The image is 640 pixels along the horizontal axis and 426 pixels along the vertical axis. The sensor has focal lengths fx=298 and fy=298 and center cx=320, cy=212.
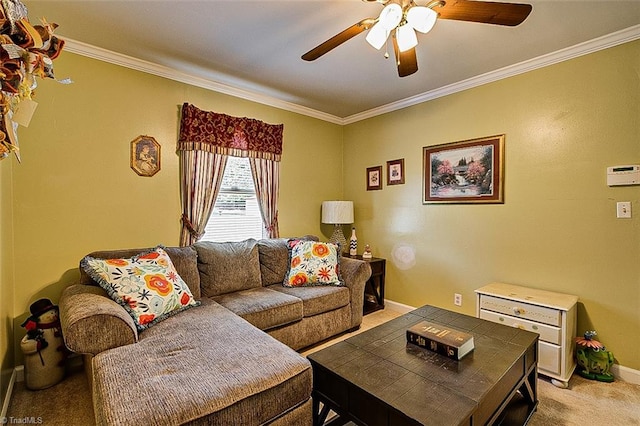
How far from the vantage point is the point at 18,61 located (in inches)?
35.8

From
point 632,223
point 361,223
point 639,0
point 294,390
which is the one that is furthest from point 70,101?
point 632,223

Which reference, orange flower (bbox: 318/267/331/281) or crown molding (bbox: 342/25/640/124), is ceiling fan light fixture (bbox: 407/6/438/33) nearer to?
crown molding (bbox: 342/25/640/124)

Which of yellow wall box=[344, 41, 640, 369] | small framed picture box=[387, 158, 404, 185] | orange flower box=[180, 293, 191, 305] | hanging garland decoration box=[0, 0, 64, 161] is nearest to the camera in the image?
hanging garland decoration box=[0, 0, 64, 161]

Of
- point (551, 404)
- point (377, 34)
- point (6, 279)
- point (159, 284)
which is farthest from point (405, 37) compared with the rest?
point (6, 279)

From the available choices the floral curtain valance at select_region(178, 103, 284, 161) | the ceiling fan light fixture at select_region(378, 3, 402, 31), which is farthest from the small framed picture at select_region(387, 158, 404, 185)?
the ceiling fan light fixture at select_region(378, 3, 402, 31)

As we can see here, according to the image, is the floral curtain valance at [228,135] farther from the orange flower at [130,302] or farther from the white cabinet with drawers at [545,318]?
the white cabinet with drawers at [545,318]

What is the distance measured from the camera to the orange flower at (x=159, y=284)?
6.41 ft

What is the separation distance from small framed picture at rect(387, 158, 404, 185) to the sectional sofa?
1787mm

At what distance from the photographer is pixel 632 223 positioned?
2.15 metres

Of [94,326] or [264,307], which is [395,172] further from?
[94,326]

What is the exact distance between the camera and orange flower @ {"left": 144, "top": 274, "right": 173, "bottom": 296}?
6.41 feet

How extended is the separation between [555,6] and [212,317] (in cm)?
295

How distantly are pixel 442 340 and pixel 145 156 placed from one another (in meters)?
2.72

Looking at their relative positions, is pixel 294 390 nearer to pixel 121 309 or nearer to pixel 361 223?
pixel 121 309
